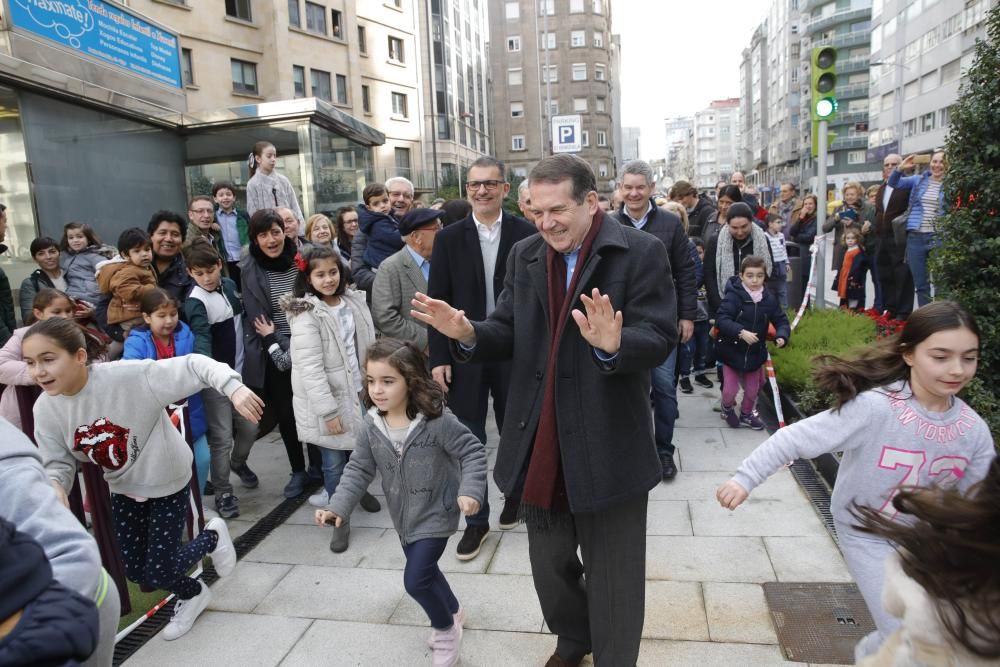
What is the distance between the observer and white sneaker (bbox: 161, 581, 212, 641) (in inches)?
138

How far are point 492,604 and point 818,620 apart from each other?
161 centimetres

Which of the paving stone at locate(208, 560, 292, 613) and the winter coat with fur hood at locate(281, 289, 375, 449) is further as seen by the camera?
the winter coat with fur hood at locate(281, 289, 375, 449)

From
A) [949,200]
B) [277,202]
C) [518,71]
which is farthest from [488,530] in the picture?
[518,71]

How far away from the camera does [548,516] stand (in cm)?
274

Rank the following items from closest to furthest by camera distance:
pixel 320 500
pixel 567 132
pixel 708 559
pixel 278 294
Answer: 1. pixel 708 559
2. pixel 320 500
3. pixel 278 294
4. pixel 567 132

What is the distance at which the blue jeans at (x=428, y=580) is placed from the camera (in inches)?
120

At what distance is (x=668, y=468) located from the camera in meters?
5.27

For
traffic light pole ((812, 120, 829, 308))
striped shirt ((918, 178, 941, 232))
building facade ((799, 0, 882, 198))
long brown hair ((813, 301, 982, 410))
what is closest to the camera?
long brown hair ((813, 301, 982, 410))

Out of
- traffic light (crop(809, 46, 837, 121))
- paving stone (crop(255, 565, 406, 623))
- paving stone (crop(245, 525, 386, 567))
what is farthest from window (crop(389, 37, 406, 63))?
paving stone (crop(255, 565, 406, 623))

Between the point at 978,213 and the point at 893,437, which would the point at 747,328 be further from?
the point at 893,437

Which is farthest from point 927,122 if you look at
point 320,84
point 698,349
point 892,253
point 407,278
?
Answer: point 407,278

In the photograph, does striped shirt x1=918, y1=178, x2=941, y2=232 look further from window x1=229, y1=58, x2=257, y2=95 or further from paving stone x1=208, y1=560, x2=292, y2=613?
window x1=229, y1=58, x2=257, y2=95

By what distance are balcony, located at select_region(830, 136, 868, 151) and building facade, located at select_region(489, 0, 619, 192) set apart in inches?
1061

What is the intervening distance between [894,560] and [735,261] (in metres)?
5.70
